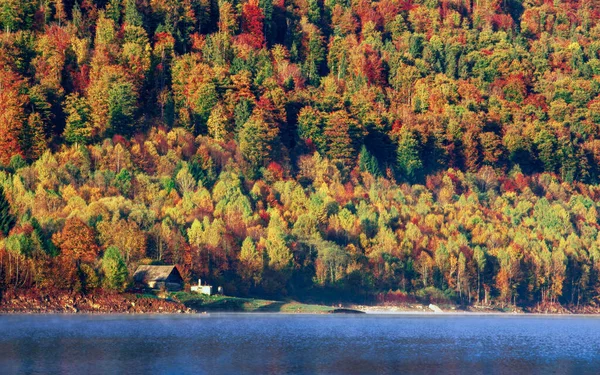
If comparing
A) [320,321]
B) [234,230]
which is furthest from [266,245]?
[320,321]

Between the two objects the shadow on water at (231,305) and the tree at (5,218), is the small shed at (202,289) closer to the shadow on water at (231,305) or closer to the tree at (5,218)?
the shadow on water at (231,305)

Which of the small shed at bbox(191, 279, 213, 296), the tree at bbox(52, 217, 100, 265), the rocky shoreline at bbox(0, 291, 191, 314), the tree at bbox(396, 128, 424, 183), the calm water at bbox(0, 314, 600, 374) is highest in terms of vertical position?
the tree at bbox(396, 128, 424, 183)

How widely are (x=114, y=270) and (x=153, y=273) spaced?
9.34m

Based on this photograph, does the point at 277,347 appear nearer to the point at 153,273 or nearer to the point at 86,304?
the point at 86,304

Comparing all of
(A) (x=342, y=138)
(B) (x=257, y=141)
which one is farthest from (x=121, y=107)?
(A) (x=342, y=138)

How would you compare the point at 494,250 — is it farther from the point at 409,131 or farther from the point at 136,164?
A: the point at 136,164

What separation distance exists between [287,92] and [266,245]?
57180 mm

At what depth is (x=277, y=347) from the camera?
83.0m

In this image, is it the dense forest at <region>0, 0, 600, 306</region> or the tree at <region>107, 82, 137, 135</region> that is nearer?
the dense forest at <region>0, 0, 600, 306</region>

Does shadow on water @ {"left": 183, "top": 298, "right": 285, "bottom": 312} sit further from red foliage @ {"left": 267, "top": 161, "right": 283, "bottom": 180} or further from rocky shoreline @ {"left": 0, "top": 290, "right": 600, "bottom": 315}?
red foliage @ {"left": 267, "top": 161, "right": 283, "bottom": 180}

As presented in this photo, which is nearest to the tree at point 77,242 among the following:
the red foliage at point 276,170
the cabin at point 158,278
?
the cabin at point 158,278

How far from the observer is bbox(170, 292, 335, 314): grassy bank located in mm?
124231

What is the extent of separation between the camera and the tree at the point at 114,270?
115500 mm

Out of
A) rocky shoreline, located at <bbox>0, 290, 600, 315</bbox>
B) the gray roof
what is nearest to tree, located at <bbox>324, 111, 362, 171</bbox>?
rocky shoreline, located at <bbox>0, 290, 600, 315</bbox>
